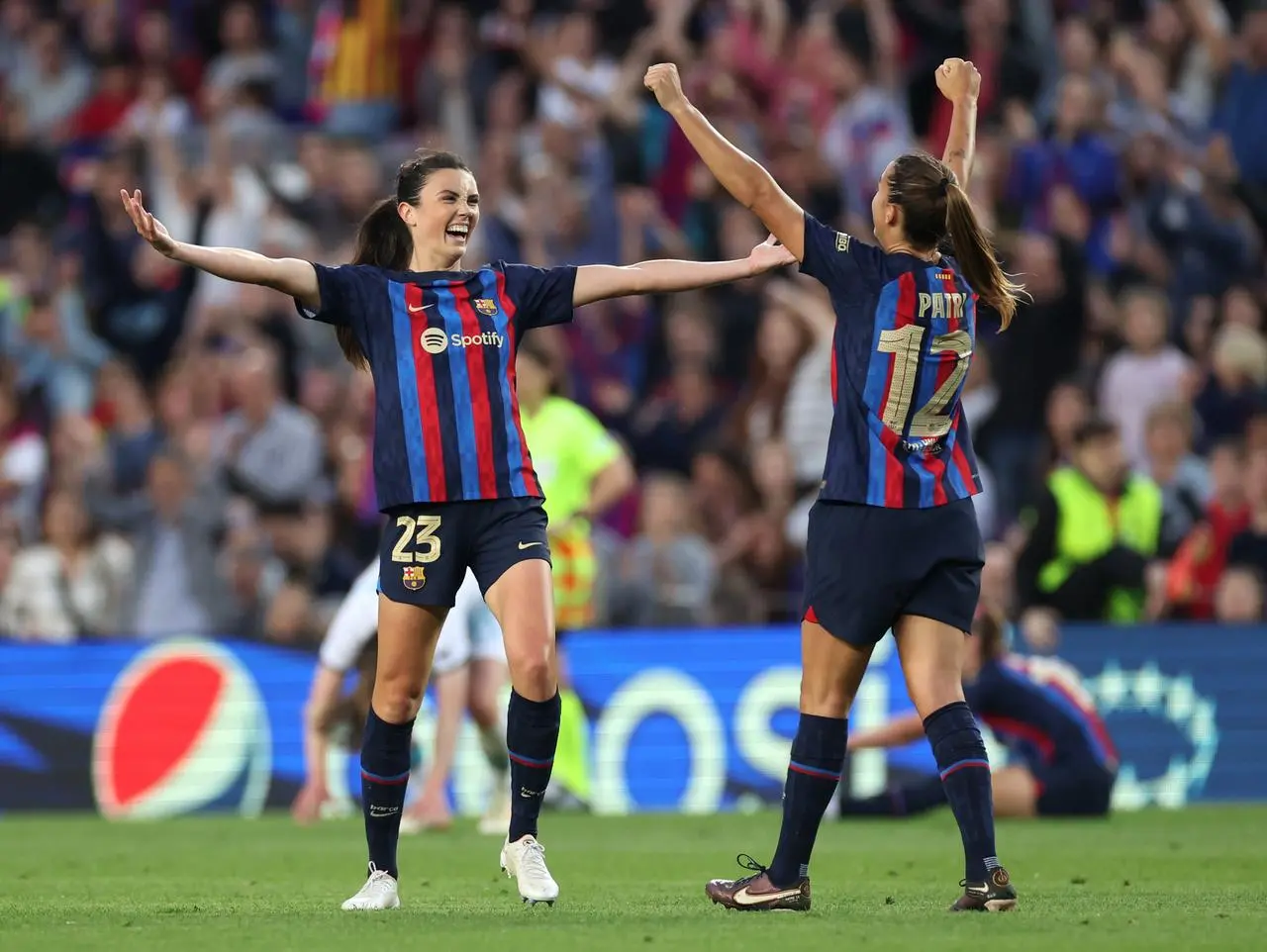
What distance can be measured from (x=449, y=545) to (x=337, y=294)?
88 cm

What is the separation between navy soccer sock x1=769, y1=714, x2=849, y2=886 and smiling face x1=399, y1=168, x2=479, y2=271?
1.89 metres

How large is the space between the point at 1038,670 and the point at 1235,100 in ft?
24.0

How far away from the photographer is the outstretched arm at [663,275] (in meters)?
7.12

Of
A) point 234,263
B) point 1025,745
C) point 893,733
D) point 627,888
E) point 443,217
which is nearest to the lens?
point 234,263

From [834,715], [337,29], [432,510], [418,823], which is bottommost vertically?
[418,823]

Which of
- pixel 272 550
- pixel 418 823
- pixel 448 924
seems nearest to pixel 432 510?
pixel 448 924

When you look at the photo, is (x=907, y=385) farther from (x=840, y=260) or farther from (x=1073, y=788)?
(x=1073, y=788)

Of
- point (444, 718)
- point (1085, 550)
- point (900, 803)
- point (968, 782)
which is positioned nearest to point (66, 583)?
point (444, 718)

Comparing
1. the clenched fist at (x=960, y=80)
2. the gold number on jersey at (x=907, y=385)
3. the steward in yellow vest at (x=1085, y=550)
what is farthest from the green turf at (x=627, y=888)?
the clenched fist at (x=960, y=80)

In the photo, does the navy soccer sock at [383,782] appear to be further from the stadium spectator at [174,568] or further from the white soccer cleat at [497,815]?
the stadium spectator at [174,568]

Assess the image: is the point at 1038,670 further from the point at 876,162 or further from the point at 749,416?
the point at 876,162

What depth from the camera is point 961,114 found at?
24.9ft

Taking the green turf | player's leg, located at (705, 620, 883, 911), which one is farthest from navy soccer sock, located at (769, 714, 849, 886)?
the green turf

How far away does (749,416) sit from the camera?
1555 cm
